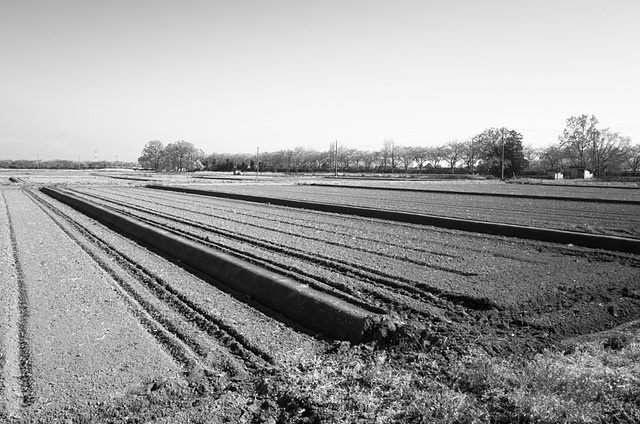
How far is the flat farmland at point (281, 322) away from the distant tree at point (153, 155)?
140534 mm

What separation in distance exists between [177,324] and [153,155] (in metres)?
151

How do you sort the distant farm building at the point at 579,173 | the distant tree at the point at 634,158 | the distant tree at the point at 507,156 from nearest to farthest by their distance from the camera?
the distant farm building at the point at 579,173
the distant tree at the point at 507,156
the distant tree at the point at 634,158

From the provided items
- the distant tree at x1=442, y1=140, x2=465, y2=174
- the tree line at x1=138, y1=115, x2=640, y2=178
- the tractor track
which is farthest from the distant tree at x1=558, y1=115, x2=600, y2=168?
the tractor track

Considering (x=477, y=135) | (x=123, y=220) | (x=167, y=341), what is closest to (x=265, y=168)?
(x=477, y=135)

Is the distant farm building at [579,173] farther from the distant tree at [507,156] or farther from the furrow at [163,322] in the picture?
the furrow at [163,322]

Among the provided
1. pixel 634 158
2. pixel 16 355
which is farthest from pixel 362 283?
pixel 634 158

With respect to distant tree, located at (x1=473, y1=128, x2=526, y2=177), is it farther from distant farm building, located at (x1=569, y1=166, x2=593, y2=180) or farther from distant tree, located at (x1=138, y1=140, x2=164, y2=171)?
distant tree, located at (x1=138, y1=140, x2=164, y2=171)

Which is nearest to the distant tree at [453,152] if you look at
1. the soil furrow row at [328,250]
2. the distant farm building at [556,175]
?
the distant farm building at [556,175]

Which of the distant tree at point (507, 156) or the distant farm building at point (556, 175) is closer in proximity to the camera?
the distant farm building at point (556, 175)

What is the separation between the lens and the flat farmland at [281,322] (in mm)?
4613

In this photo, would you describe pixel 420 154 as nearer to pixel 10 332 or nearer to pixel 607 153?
pixel 607 153

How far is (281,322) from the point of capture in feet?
22.9

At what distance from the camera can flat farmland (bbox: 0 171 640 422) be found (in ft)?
15.1

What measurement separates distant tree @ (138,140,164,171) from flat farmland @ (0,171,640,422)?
461ft
